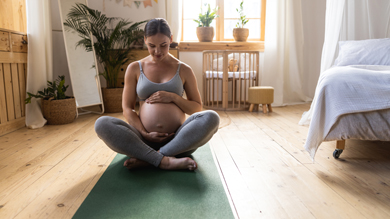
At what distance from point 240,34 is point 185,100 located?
293cm

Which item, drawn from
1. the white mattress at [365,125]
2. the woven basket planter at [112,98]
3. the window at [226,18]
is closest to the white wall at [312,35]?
the window at [226,18]

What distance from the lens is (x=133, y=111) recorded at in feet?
5.38

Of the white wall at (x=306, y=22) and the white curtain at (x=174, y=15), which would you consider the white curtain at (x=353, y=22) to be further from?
the white curtain at (x=174, y=15)

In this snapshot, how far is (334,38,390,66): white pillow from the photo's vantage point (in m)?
2.31

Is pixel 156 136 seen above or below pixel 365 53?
below

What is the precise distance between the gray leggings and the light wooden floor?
23cm

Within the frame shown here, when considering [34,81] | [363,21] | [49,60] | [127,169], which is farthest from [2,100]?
[363,21]

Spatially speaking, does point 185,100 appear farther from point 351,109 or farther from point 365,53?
point 365,53

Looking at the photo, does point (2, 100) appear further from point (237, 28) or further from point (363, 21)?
point (363, 21)

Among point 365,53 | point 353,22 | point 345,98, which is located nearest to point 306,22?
point 353,22

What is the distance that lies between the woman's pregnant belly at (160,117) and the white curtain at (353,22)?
5.38 ft

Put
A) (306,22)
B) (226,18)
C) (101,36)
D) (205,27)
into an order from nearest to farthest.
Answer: (101,36) < (205,27) < (306,22) < (226,18)

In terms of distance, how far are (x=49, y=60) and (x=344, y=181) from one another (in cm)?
299

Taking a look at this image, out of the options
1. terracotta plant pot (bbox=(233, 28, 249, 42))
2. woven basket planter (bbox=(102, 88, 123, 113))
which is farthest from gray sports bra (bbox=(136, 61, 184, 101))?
terracotta plant pot (bbox=(233, 28, 249, 42))
